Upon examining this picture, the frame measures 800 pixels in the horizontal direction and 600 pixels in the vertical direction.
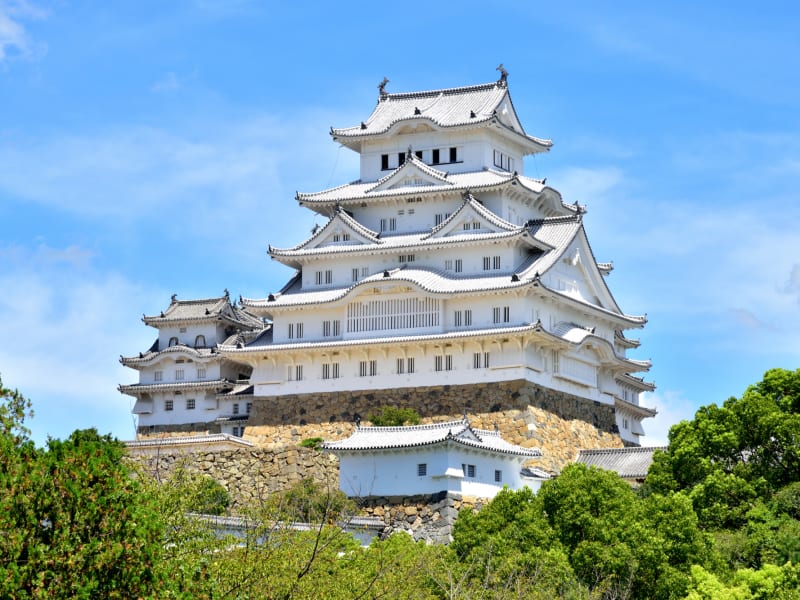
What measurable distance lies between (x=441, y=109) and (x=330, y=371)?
14.4 meters

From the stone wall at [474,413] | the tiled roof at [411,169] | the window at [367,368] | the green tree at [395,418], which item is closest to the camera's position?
the green tree at [395,418]

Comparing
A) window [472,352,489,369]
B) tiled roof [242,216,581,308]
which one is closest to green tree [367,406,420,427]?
window [472,352,489,369]

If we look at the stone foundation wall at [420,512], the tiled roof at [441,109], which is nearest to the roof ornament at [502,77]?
the tiled roof at [441,109]

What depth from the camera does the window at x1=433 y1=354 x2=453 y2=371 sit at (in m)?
64.3

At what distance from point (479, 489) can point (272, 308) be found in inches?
709

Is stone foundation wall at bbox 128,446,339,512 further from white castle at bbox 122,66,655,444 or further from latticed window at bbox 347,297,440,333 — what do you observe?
latticed window at bbox 347,297,440,333

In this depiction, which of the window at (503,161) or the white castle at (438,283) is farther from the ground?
the window at (503,161)

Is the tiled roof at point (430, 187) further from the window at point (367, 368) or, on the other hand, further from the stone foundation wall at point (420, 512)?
the stone foundation wall at point (420, 512)

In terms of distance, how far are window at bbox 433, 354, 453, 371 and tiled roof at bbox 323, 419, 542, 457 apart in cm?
916

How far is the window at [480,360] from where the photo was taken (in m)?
63.9

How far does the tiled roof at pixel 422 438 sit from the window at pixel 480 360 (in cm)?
865

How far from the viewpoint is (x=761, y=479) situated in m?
47.8

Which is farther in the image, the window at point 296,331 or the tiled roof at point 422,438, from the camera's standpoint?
the window at point 296,331

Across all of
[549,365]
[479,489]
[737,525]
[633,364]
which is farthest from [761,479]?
[633,364]
